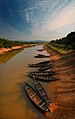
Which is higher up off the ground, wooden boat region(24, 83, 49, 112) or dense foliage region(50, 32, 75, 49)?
dense foliage region(50, 32, 75, 49)

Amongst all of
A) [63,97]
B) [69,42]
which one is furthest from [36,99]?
[69,42]

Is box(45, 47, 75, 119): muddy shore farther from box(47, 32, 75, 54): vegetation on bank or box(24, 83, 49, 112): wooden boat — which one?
box(47, 32, 75, 54): vegetation on bank

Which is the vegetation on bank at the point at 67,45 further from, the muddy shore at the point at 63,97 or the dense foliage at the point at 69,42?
the muddy shore at the point at 63,97

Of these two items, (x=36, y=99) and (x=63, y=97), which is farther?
(x=63, y=97)

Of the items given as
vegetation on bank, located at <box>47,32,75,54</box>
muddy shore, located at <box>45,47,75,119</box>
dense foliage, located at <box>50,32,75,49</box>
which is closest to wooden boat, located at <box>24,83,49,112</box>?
muddy shore, located at <box>45,47,75,119</box>

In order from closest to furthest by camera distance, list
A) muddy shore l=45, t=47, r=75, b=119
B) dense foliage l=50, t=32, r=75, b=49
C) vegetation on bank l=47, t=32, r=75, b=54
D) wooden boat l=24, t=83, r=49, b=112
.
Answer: muddy shore l=45, t=47, r=75, b=119 → wooden boat l=24, t=83, r=49, b=112 → vegetation on bank l=47, t=32, r=75, b=54 → dense foliage l=50, t=32, r=75, b=49

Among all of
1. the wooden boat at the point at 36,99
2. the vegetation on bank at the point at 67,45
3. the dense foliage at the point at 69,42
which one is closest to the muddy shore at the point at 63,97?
the wooden boat at the point at 36,99

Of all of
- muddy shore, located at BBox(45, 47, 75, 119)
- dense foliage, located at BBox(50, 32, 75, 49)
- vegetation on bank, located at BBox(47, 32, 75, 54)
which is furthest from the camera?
dense foliage, located at BBox(50, 32, 75, 49)

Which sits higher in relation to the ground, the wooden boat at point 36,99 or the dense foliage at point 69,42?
the dense foliage at point 69,42

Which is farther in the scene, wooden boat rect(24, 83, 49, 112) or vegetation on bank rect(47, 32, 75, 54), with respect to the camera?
vegetation on bank rect(47, 32, 75, 54)

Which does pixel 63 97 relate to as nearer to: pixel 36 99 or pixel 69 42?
pixel 36 99

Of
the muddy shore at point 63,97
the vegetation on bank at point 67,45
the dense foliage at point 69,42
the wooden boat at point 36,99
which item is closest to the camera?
the muddy shore at point 63,97
